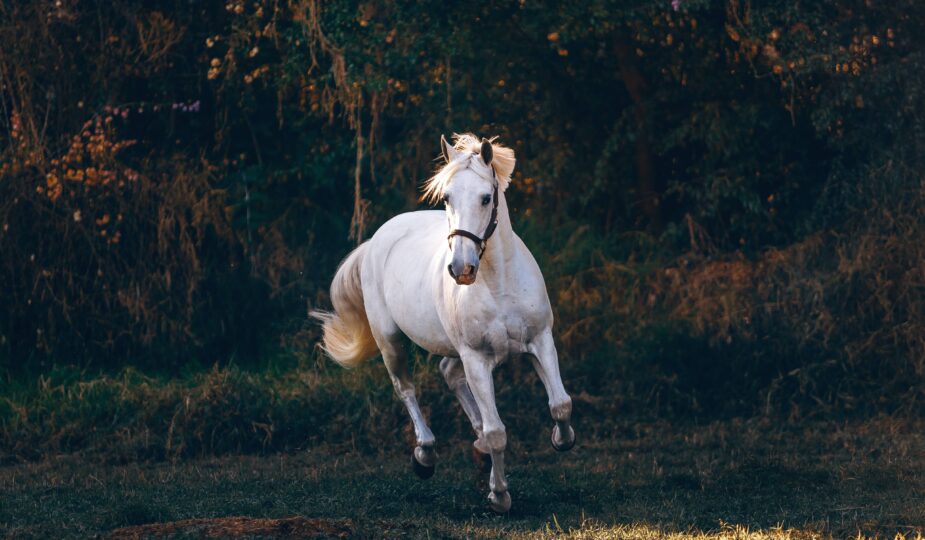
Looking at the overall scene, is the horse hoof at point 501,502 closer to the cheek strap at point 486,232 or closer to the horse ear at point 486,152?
the cheek strap at point 486,232

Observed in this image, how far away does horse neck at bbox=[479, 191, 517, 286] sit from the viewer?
20.5 feet

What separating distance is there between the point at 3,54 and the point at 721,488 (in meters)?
7.43

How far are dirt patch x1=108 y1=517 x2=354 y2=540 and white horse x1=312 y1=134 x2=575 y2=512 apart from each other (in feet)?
3.58

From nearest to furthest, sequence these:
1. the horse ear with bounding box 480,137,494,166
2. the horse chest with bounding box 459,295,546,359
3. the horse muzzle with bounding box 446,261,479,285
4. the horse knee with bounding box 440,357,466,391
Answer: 1. the horse muzzle with bounding box 446,261,479,285
2. the horse ear with bounding box 480,137,494,166
3. the horse chest with bounding box 459,295,546,359
4. the horse knee with bounding box 440,357,466,391

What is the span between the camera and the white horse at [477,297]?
602cm

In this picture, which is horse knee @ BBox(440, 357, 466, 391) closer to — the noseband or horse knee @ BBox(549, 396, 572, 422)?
horse knee @ BBox(549, 396, 572, 422)

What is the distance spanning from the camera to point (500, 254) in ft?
20.6

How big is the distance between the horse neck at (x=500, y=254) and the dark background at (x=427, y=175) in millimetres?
2949

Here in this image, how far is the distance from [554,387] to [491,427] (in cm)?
40

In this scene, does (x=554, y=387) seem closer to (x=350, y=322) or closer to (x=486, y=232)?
(x=486, y=232)

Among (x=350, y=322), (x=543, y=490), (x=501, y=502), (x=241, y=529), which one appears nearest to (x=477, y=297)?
(x=501, y=502)

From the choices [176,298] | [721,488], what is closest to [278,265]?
[176,298]

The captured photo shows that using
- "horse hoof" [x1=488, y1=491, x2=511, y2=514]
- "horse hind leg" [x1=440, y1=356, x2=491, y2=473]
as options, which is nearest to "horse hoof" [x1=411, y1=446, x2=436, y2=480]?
"horse hind leg" [x1=440, y1=356, x2=491, y2=473]

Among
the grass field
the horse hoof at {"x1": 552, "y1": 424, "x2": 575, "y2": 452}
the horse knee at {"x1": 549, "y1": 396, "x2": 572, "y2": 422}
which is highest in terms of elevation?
the horse knee at {"x1": 549, "y1": 396, "x2": 572, "y2": 422}
